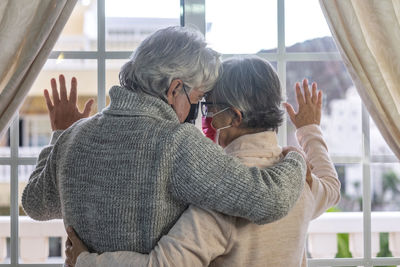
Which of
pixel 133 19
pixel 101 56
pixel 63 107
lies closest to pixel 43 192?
pixel 63 107

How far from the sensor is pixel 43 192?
5.58ft

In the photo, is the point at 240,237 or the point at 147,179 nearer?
the point at 147,179

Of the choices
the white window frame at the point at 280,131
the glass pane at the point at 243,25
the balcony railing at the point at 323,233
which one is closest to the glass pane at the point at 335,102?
the white window frame at the point at 280,131

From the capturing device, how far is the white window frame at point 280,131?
2234 millimetres

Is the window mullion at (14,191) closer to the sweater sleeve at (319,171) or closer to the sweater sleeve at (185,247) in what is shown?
the sweater sleeve at (185,247)

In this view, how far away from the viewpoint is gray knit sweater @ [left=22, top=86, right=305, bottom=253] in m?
1.43

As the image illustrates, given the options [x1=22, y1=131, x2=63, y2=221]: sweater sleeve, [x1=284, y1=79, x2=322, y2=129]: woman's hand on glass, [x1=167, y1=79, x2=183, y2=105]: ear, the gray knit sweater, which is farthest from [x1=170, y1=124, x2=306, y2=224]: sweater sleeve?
[x1=284, y1=79, x2=322, y2=129]: woman's hand on glass

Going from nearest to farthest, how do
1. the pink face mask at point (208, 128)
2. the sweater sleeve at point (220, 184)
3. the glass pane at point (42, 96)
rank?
the sweater sleeve at point (220, 184) < the pink face mask at point (208, 128) < the glass pane at point (42, 96)

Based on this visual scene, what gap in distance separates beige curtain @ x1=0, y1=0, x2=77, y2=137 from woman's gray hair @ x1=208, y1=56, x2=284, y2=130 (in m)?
0.79

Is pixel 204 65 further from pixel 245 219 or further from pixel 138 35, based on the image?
pixel 138 35

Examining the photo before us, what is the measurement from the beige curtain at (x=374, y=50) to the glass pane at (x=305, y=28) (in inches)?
8.8

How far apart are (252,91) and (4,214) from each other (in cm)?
138

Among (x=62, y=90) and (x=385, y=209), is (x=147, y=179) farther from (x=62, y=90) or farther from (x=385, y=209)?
(x=385, y=209)

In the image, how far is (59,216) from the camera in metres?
1.84
